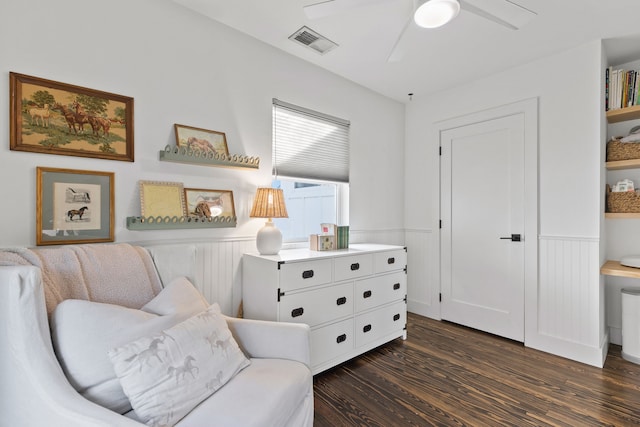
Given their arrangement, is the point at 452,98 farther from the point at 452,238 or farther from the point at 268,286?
the point at 268,286

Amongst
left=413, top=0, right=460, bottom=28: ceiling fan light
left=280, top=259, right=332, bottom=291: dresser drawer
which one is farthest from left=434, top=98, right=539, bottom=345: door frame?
left=280, top=259, right=332, bottom=291: dresser drawer

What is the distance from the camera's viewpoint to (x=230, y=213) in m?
2.28

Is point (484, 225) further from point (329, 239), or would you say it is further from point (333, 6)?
point (333, 6)

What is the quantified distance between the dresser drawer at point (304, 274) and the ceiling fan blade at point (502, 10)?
1732 mm

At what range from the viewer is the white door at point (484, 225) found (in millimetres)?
2857

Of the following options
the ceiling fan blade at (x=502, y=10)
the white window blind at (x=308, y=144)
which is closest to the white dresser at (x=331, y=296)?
the white window blind at (x=308, y=144)

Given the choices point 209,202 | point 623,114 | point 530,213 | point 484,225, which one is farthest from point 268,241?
point 623,114

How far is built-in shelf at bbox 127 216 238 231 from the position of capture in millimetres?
1819

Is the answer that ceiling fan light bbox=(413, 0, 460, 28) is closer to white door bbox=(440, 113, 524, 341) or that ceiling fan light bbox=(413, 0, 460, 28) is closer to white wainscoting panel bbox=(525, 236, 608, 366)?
white door bbox=(440, 113, 524, 341)

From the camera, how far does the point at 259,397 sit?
3.91 feet

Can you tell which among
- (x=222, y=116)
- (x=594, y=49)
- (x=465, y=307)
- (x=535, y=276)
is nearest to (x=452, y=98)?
(x=594, y=49)

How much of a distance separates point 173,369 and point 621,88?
362cm

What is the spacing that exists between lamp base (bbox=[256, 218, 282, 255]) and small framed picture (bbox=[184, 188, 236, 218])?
0.83ft

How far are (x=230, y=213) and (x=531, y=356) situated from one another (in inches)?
106
